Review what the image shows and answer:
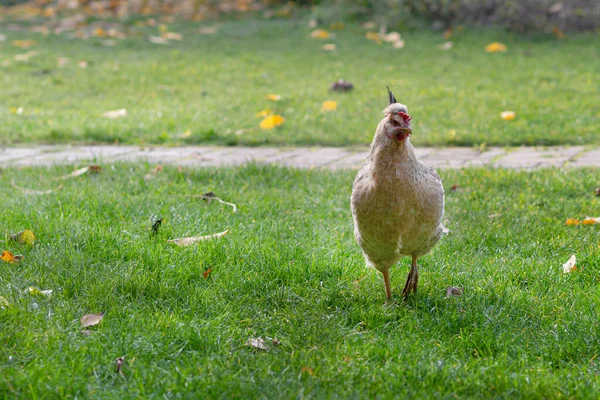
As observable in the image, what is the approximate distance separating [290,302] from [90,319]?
3.24 ft

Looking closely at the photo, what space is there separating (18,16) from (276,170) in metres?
12.8

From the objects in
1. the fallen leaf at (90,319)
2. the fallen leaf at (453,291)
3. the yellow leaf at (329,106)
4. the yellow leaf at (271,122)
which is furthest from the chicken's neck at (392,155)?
the yellow leaf at (329,106)

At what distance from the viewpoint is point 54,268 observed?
4.04m

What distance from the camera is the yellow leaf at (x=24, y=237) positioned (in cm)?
439

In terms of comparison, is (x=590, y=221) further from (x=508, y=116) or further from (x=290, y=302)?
(x=508, y=116)

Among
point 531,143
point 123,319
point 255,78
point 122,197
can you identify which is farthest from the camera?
point 255,78

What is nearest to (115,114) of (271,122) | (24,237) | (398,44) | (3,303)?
(271,122)

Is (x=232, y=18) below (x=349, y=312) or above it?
below

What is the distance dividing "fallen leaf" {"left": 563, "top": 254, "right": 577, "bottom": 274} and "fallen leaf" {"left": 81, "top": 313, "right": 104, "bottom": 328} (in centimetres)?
248

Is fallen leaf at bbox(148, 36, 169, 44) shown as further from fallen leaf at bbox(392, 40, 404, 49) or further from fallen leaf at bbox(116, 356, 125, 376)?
fallen leaf at bbox(116, 356, 125, 376)

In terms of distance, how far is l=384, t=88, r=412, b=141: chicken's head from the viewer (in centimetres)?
328

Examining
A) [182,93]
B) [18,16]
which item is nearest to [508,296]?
[182,93]

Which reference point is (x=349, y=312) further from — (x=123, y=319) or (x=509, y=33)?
(x=509, y=33)

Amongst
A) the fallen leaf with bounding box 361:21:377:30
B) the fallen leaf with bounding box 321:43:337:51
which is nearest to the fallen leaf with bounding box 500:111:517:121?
the fallen leaf with bounding box 321:43:337:51
